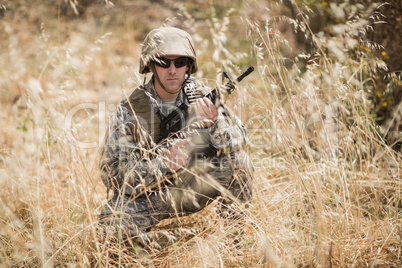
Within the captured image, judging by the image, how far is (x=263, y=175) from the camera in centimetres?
273

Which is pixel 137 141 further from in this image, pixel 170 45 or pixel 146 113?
pixel 170 45

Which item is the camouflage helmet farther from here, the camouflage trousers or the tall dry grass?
the camouflage trousers

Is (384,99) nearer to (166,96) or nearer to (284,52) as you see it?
(284,52)

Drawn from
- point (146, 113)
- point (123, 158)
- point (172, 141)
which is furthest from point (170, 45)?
point (123, 158)

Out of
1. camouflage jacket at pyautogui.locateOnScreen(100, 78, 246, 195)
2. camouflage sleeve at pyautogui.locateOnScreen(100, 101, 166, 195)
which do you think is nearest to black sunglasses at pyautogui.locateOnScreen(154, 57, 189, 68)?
camouflage jacket at pyautogui.locateOnScreen(100, 78, 246, 195)

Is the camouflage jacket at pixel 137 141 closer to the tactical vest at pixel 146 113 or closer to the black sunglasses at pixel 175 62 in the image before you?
the tactical vest at pixel 146 113

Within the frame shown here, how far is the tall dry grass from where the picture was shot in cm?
167

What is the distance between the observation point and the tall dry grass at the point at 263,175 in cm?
167

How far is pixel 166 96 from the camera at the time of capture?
2500mm

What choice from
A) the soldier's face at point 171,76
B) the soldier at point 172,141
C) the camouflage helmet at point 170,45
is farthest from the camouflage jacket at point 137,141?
the camouflage helmet at point 170,45

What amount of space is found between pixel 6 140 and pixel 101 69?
2437 millimetres

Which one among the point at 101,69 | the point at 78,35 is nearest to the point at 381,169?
the point at 101,69

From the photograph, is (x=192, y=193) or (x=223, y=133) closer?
(x=192, y=193)

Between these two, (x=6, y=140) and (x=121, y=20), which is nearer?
(x=6, y=140)
